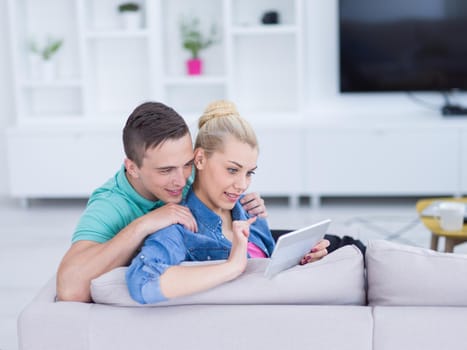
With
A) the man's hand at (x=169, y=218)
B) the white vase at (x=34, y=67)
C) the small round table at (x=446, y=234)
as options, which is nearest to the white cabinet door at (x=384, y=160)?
the small round table at (x=446, y=234)

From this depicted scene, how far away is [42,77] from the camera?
5.62 meters

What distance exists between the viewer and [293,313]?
159cm

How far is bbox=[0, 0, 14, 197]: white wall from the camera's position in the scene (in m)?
5.73

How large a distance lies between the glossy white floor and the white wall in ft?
1.49

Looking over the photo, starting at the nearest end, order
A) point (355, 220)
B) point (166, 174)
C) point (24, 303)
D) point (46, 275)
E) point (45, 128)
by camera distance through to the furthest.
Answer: point (166, 174), point (24, 303), point (46, 275), point (355, 220), point (45, 128)

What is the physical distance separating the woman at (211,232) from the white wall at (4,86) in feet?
12.9

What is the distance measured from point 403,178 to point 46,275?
244 cm

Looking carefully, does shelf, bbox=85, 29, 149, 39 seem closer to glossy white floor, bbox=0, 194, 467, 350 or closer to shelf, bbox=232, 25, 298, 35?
shelf, bbox=232, 25, 298, 35

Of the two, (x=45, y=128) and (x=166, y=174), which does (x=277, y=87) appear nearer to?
(x=45, y=128)

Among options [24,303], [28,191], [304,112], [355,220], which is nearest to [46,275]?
[24,303]

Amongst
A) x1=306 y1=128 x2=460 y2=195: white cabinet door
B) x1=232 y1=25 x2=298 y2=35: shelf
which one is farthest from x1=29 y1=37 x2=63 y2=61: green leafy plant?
x1=306 y1=128 x2=460 y2=195: white cabinet door

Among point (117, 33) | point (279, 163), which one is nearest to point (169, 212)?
point (279, 163)

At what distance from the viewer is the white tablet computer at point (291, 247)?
5.12 feet

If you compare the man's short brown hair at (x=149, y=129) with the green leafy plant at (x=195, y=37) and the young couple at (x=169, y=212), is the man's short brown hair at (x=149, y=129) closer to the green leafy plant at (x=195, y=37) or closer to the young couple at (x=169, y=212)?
the young couple at (x=169, y=212)
